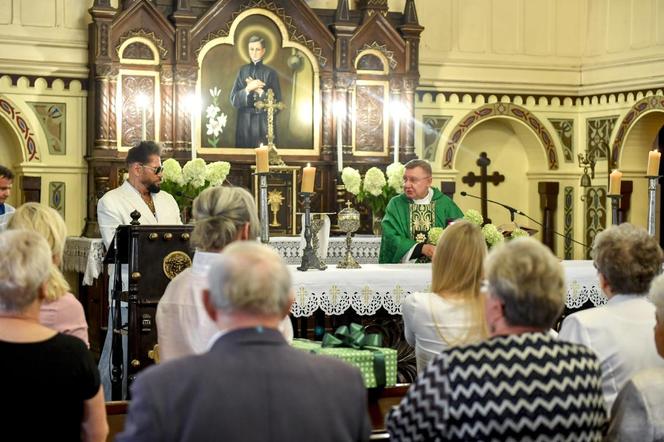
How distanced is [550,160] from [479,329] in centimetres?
934

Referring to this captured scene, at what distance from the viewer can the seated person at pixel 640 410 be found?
361 centimetres

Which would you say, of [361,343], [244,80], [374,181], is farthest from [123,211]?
[244,80]

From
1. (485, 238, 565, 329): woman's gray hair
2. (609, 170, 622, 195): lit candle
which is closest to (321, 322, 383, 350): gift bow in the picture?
(485, 238, 565, 329): woman's gray hair

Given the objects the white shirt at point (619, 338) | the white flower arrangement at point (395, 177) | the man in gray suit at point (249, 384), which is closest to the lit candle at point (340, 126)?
the white flower arrangement at point (395, 177)

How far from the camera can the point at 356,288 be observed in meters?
7.31

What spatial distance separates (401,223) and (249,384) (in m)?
5.84

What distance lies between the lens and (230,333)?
9.32ft

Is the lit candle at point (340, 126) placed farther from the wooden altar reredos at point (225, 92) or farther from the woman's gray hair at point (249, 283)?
the woman's gray hair at point (249, 283)

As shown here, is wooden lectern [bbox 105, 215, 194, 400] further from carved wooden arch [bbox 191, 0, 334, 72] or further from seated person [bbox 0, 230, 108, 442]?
carved wooden arch [bbox 191, 0, 334, 72]

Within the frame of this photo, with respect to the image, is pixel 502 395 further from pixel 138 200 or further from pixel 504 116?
pixel 504 116

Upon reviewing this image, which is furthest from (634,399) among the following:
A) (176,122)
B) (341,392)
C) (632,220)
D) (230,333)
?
(632,220)

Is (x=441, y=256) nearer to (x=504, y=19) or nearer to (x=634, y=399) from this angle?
(x=634, y=399)

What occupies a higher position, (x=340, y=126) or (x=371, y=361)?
(x=340, y=126)

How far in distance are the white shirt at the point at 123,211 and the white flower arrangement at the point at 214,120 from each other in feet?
11.6
